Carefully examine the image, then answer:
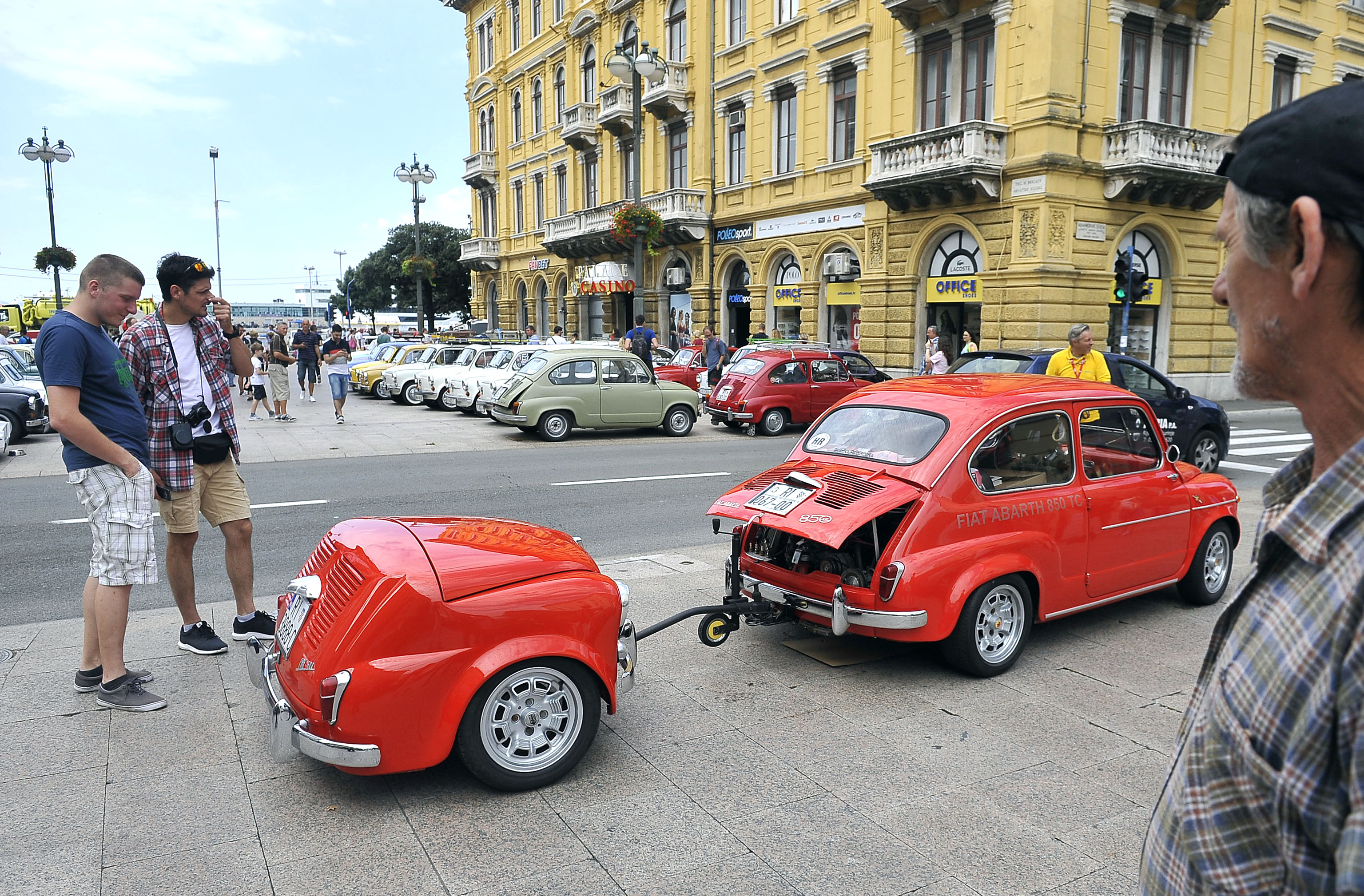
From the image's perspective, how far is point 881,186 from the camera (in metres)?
24.1

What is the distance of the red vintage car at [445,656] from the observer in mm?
3588

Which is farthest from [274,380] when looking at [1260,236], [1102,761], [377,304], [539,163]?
[377,304]

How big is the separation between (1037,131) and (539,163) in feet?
90.4

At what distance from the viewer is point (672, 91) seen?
3192cm

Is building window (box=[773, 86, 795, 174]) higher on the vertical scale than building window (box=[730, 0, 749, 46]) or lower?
lower

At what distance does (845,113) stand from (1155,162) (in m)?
8.49

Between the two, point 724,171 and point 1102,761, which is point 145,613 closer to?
point 1102,761

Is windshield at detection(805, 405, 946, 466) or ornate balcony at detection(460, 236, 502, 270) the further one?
ornate balcony at detection(460, 236, 502, 270)

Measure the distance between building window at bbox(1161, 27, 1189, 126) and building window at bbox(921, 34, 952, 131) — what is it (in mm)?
4989

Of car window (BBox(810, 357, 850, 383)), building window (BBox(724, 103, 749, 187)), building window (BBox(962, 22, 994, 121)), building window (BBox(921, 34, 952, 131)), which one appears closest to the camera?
car window (BBox(810, 357, 850, 383))

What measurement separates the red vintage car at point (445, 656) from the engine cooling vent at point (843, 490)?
1503mm

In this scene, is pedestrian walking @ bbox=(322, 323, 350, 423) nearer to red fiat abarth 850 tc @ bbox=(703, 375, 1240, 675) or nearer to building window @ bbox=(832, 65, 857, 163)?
building window @ bbox=(832, 65, 857, 163)

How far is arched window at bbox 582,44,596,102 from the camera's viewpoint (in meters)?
38.5

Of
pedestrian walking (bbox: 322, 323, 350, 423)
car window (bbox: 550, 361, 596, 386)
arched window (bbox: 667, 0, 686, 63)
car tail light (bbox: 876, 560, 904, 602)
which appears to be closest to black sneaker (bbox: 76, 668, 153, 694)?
car tail light (bbox: 876, 560, 904, 602)
